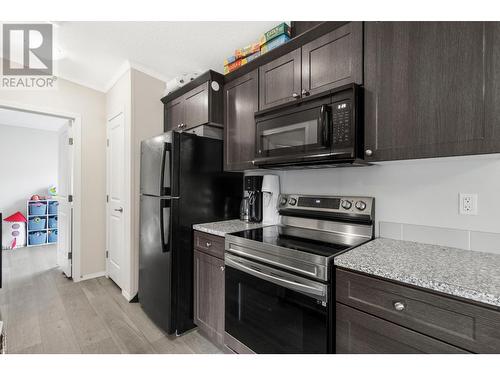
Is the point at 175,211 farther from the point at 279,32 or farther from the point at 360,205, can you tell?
the point at 279,32

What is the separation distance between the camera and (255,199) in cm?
210

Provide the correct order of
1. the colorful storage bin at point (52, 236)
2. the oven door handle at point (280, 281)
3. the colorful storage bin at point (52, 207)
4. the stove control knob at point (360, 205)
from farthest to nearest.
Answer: the colorful storage bin at point (52, 207)
the colorful storage bin at point (52, 236)
the stove control knob at point (360, 205)
the oven door handle at point (280, 281)

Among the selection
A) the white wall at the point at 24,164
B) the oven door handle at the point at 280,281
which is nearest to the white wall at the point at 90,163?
the oven door handle at the point at 280,281

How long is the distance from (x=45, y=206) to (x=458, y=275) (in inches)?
253

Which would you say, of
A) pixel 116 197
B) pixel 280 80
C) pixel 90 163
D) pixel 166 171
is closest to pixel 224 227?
pixel 166 171

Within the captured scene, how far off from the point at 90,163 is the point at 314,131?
2943mm

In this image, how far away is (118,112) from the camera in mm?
2795

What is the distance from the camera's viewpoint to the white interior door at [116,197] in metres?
2.70

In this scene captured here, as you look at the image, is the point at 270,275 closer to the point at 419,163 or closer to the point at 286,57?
the point at 419,163

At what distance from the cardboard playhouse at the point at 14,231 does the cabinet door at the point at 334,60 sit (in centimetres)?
578

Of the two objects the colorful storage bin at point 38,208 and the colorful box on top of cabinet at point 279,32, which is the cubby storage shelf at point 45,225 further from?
the colorful box on top of cabinet at point 279,32

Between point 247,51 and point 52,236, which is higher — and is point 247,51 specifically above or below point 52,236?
above

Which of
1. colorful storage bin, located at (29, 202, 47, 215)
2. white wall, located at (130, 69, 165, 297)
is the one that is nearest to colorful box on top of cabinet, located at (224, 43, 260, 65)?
white wall, located at (130, 69, 165, 297)

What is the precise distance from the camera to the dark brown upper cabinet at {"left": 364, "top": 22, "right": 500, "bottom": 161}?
993 millimetres
